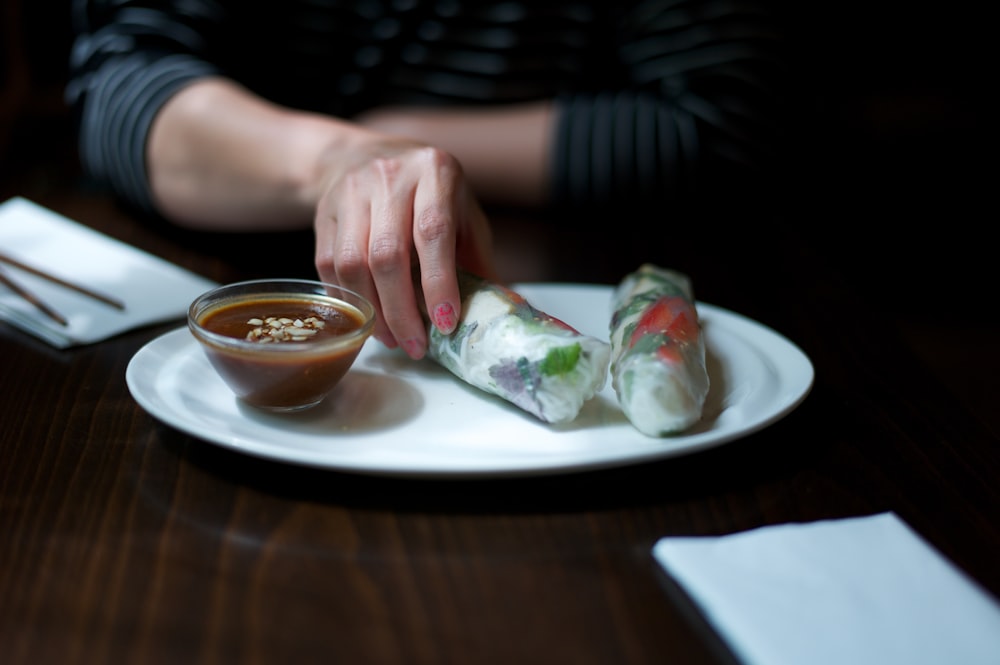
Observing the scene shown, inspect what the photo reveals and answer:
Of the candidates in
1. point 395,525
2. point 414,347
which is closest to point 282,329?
point 414,347

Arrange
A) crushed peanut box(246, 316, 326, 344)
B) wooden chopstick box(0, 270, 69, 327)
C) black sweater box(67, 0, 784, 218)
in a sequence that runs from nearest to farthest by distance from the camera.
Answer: crushed peanut box(246, 316, 326, 344) → wooden chopstick box(0, 270, 69, 327) → black sweater box(67, 0, 784, 218)

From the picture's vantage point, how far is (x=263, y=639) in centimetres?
63

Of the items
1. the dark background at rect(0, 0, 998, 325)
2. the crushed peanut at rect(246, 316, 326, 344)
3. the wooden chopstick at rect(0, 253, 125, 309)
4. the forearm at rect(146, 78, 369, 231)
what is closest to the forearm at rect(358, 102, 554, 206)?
the forearm at rect(146, 78, 369, 231)

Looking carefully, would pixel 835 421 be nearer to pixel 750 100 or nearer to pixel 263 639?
pixel 263 639

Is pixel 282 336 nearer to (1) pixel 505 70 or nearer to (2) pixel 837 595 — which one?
(2) pixel 837 595

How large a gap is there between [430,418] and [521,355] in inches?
4.3

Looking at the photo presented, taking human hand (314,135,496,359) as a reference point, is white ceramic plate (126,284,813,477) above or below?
below

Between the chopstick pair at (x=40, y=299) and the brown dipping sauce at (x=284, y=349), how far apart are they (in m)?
0.29

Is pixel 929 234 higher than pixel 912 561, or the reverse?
pixel 912 561

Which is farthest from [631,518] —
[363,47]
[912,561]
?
[363,47]

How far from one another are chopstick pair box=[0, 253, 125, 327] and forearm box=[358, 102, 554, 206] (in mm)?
694

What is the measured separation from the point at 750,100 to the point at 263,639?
145 centimetres

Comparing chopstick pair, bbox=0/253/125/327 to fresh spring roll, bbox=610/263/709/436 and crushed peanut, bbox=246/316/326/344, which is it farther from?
fresh spring roll, bbox=610/263/709/436

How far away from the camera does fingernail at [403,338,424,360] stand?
40.3 inches
